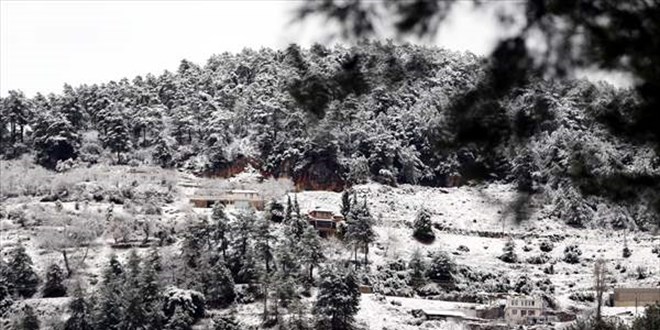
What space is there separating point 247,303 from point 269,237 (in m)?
5.46

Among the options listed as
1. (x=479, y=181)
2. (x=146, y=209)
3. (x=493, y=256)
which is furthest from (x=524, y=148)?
(x=146, y=209)

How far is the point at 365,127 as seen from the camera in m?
58.8

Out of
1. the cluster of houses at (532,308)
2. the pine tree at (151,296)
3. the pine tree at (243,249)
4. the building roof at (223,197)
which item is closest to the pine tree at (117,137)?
the building roof at (223,197)

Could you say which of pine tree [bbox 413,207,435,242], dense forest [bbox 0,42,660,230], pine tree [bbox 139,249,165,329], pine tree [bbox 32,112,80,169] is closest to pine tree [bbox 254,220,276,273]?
dense forest [bbox 0,42,660,230]

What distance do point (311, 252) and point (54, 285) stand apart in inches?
506

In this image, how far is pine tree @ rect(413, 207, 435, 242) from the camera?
6219cm

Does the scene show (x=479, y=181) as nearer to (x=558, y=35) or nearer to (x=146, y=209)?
(x=558, y=35)

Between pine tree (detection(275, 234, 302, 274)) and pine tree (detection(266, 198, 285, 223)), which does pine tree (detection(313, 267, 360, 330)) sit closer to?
pine tree (detection(275, 234, 302, 274))

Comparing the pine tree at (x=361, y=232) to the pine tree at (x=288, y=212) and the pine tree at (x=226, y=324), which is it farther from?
the pine tree at (x=226, y=324)

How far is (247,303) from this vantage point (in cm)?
4891

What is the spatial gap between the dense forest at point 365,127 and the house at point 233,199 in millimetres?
5058

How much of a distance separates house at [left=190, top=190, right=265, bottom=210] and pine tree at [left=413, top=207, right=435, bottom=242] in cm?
991

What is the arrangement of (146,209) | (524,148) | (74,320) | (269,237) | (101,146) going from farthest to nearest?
(101,146) < (146,209) < (269,237) < (74,320) < (524,148)

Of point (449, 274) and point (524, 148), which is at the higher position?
point (524, 148)
